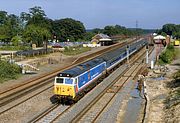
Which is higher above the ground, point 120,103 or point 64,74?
point 64,74

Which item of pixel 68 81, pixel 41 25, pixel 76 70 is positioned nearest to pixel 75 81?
pixel 68 81

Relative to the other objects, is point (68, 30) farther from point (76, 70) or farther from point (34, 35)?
point (76, 70)

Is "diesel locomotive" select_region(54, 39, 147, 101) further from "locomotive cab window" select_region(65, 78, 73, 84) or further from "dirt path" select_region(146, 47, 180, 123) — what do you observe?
"dirt path" select_region(146, 47, 180, 123)

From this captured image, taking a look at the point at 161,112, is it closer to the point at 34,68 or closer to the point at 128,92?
the point at 128,92

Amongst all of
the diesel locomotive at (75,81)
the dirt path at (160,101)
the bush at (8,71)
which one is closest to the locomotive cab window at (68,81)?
the diesel locomotive at (75,81)

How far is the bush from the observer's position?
128 feet

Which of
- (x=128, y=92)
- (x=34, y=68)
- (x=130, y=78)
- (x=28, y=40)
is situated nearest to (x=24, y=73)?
(x=34, y=68)

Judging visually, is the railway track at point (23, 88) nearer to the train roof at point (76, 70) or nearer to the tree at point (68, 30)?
the train roof at point (76, 70)

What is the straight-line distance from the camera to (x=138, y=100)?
96.1ft

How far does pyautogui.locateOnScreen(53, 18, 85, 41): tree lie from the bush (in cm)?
8835

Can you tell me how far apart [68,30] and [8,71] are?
93029 millimetres

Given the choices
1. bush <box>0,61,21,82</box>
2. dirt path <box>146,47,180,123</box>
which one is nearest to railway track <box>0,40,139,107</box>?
bush <box>0,61,21,82</box>

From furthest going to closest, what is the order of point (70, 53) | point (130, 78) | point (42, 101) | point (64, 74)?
point (70, 53) → point (130, 78) → point (42, 101) → point (64, 74)

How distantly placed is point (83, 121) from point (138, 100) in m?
8.27
